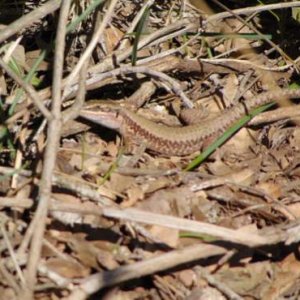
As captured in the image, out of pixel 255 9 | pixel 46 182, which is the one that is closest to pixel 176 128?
pixel 255 9

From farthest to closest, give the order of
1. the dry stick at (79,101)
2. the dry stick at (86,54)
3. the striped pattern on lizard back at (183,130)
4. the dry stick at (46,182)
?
the striped pattern on lizard back at (183,130) → the dry stick at (86,54) → the dry stick at (79,101) → the dry stick at (46,182)

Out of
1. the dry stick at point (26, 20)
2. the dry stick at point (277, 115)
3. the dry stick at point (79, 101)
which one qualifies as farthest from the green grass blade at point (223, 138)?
the dry stick at point (26, 20)

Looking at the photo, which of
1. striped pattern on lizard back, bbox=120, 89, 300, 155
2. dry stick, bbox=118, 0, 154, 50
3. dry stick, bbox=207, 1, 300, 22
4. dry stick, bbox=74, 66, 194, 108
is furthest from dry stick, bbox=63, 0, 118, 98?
dry stick, bbox=207, 1, 300, 22

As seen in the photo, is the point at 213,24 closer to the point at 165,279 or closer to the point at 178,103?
the point at 178,103

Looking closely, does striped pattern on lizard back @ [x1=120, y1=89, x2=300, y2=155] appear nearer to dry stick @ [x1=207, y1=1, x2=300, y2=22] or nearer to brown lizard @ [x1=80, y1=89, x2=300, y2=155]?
brown lizard @ [x1=80, y1=89, x2=300, y2=155]

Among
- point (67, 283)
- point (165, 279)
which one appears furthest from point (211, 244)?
point (67, 283)

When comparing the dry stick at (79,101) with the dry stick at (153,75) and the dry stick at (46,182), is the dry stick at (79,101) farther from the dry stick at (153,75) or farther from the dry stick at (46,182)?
the dry stick at (153,75)
